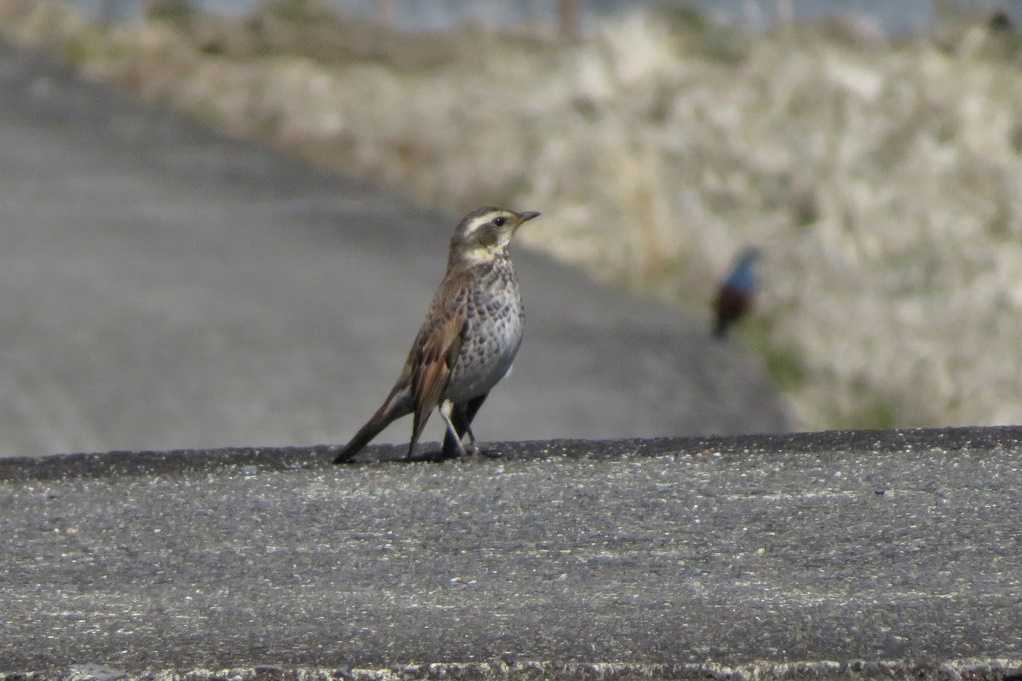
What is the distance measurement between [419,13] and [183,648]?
80.9ft

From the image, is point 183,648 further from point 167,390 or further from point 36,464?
point 167,390

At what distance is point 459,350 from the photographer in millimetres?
6512

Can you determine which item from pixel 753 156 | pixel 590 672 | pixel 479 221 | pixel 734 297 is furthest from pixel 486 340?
pixel 753 156

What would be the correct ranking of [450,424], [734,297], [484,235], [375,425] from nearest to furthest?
[375,425] → [450,424] → [484,235] → [734,297]

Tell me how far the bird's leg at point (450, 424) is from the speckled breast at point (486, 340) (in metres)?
0.04

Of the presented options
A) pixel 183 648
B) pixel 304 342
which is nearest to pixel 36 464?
pixel 183 648

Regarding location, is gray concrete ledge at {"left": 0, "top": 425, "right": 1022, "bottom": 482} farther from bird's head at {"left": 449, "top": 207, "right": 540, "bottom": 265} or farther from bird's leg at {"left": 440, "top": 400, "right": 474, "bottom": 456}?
bird's head at {"left": 449, "top": 207, "right": 540, "bottom": 265}

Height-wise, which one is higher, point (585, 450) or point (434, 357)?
point (434, 357)

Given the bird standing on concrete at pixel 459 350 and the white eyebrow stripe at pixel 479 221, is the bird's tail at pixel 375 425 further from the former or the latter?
A: the white eyebrow stripe at pixel 479 221

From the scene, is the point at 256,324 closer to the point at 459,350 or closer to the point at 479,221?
the point at 479,221

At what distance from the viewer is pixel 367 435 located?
6.28 meters

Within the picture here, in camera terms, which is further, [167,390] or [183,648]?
[167,390]

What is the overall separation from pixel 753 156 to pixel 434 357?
1196cm

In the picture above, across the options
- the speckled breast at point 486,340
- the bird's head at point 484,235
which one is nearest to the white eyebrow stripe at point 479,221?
the bird's head at point 484,235
